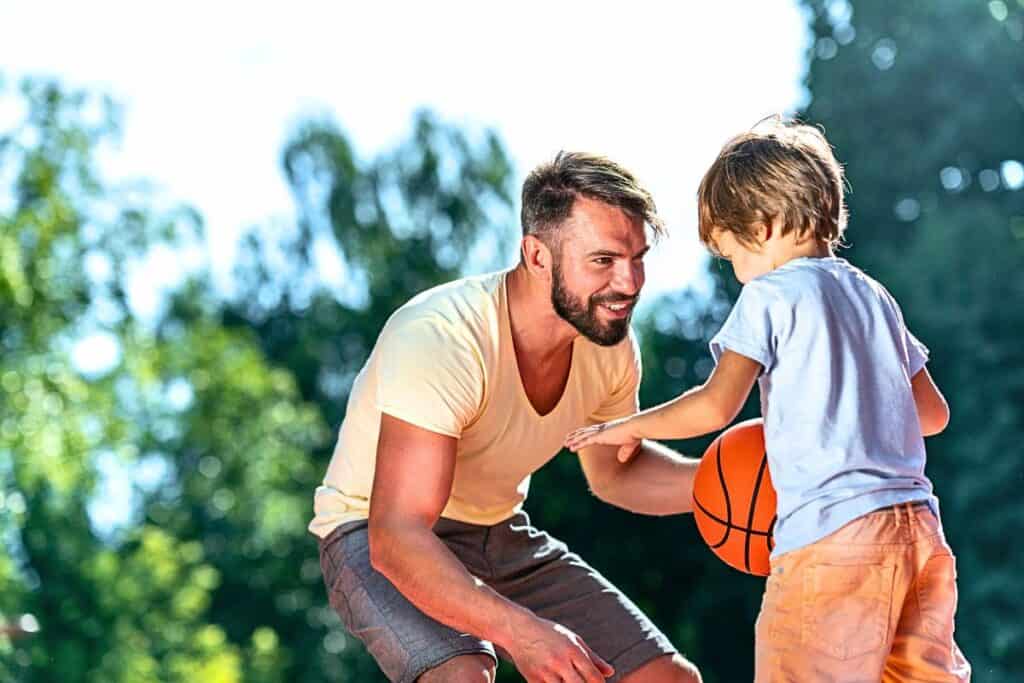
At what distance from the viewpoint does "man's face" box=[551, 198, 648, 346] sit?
4.30 metres

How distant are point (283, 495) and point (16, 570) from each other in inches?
279

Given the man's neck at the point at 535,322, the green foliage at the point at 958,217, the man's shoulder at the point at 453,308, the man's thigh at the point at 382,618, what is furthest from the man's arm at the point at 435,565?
the green foliage at the point at 958,217

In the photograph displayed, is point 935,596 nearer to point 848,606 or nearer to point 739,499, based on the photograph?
point 848,606

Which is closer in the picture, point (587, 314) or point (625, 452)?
point (587, 314)

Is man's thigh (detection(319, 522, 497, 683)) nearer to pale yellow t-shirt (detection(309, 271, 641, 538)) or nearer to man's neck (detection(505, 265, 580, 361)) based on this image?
pale yellow t-shirt (detection(309, 271, 641, 538))

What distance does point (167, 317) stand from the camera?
104 feet

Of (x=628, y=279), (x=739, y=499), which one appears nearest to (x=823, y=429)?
(x=739, y=499)

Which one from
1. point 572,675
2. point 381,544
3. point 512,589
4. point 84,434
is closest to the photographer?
point 572,675

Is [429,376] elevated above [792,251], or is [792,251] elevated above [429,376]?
[792,251]

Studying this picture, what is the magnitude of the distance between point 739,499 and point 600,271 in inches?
28.5

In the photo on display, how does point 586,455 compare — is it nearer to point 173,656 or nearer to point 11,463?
point 11,463

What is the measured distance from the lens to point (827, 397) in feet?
11.4

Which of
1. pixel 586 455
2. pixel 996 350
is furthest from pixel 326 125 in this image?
pixel 586 455

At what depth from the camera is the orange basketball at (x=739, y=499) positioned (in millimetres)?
3980
